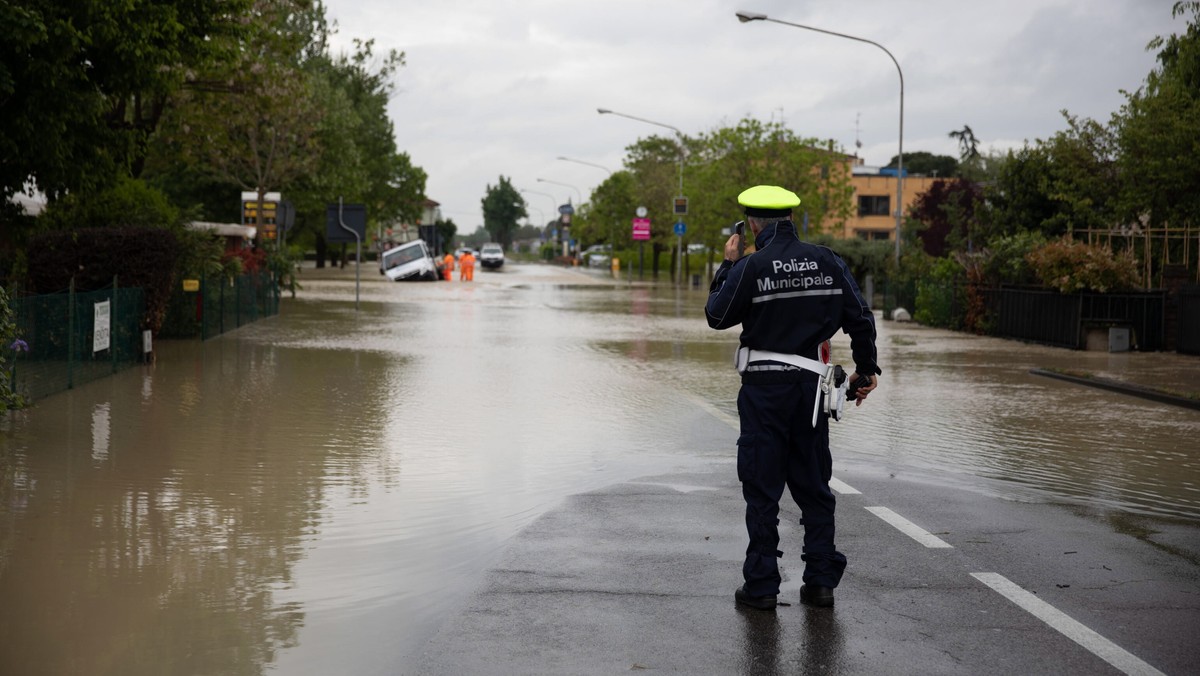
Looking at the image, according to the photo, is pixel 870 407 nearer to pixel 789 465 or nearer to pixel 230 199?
pixel 789 465

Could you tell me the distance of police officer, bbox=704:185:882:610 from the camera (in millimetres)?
5715

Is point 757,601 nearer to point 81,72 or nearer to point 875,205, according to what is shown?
point 81,72

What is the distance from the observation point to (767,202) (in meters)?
5.92

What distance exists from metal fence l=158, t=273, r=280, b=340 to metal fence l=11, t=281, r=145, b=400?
342 centimetres

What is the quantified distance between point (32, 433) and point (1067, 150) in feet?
91.4

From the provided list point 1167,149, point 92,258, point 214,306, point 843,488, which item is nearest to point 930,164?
point 1167,149

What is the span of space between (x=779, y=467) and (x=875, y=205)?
110 metres

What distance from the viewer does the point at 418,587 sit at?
19.7 feet

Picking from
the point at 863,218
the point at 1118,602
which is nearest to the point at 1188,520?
the point at 1118,602

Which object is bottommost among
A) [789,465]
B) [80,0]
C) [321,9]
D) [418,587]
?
[418,587]

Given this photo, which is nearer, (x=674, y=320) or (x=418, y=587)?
(x=418, y=587)

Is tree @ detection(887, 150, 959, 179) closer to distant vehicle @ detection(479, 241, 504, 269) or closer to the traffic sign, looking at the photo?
distant vehicle @ detection(479, 241, 504, 269)

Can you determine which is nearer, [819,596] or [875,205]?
[819,596]

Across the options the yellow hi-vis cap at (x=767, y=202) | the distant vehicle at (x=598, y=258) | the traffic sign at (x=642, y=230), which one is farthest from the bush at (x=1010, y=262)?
the distant vehicle at (x=598, y=258)
